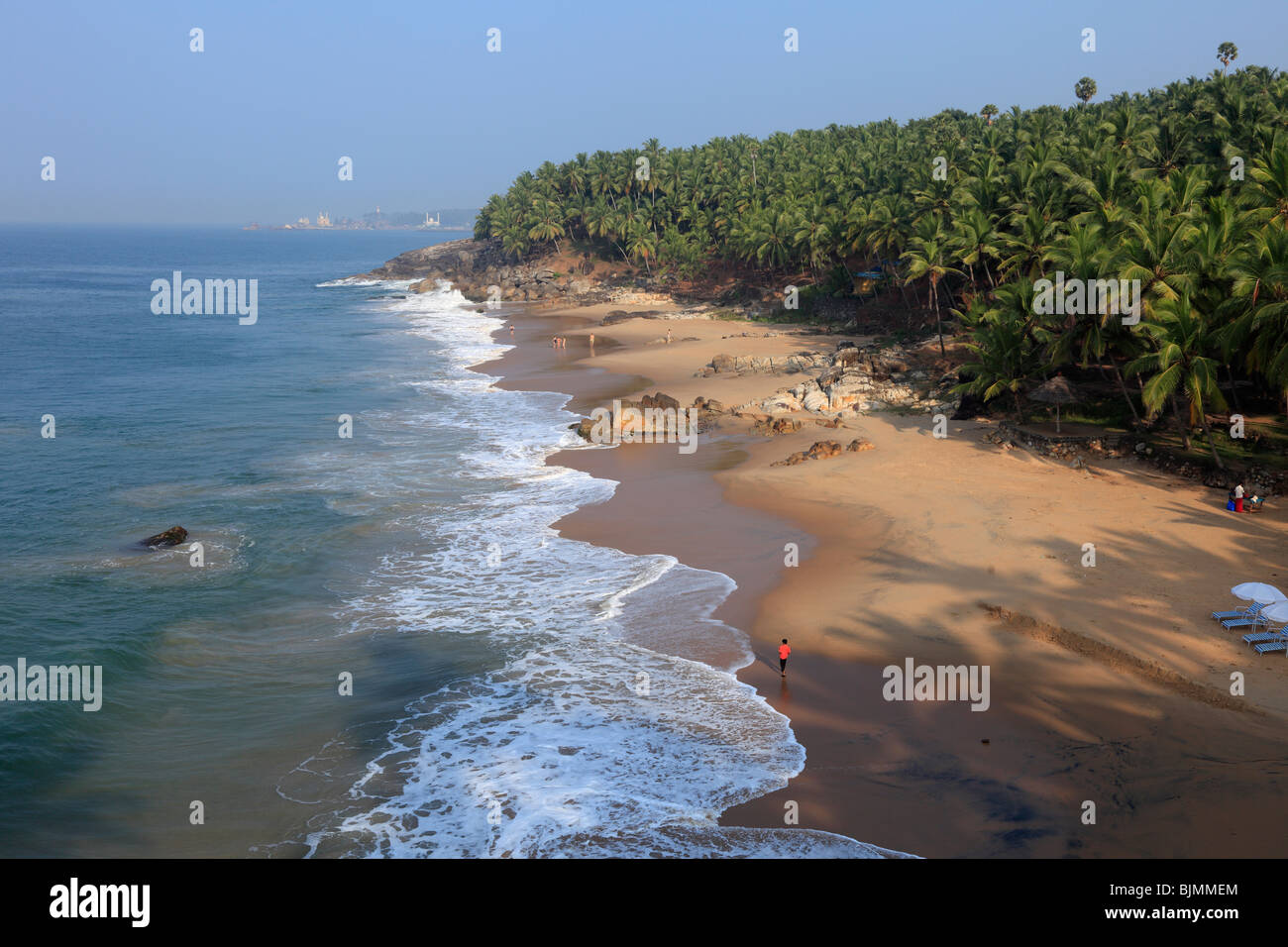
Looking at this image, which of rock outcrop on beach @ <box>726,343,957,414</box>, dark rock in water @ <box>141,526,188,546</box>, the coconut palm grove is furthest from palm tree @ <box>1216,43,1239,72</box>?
dark rock in water @ <box>141,526,188,546</box>

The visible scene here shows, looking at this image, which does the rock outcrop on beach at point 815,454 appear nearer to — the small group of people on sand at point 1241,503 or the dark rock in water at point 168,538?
the small group of people on sand at point 1241,503

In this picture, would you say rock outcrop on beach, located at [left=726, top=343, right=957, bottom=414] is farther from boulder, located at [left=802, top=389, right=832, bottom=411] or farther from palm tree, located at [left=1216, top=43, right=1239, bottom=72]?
palm tree, located at [left=1216, top=43, right=1239, bottom=72]

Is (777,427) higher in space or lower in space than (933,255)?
lower

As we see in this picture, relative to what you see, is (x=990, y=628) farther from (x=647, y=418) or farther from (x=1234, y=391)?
(x=647, y=418)

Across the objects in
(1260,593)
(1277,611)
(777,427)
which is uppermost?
(777,427)

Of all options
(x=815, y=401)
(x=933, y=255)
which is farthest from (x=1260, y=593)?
(x=933, y=255)
